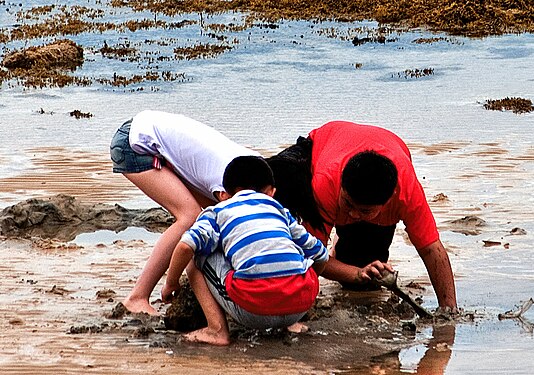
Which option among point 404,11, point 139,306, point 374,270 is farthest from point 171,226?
point 404,11

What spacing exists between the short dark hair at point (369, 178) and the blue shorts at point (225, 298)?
28.2 inches

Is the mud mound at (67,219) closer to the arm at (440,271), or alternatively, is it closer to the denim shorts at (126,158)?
the denim shorts at (126,158)

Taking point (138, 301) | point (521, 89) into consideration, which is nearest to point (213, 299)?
point (138, 301)

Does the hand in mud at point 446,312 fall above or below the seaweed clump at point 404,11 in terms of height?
above

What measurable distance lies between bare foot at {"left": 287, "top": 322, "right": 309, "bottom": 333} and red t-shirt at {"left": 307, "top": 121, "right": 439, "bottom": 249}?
0.49 meters

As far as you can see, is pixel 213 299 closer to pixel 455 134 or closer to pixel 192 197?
pixel 192 197

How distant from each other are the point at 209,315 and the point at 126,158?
1196 millimetres

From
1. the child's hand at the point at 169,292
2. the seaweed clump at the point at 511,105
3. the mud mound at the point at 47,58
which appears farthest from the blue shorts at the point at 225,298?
the mud mound at the point at 47,58

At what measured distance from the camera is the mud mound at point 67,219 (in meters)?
8.65

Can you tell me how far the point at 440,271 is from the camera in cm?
582

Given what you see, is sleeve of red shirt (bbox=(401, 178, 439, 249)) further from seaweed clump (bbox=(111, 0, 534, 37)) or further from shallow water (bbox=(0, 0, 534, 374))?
seaweed clump (bbox=(111, 0, 534, 37))

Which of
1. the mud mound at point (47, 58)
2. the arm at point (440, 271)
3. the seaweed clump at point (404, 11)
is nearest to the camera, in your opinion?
the arm at point (440, 271)

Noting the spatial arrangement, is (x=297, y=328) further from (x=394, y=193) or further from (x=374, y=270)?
(x=394, y=193)

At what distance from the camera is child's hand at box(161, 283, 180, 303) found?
5775mm
